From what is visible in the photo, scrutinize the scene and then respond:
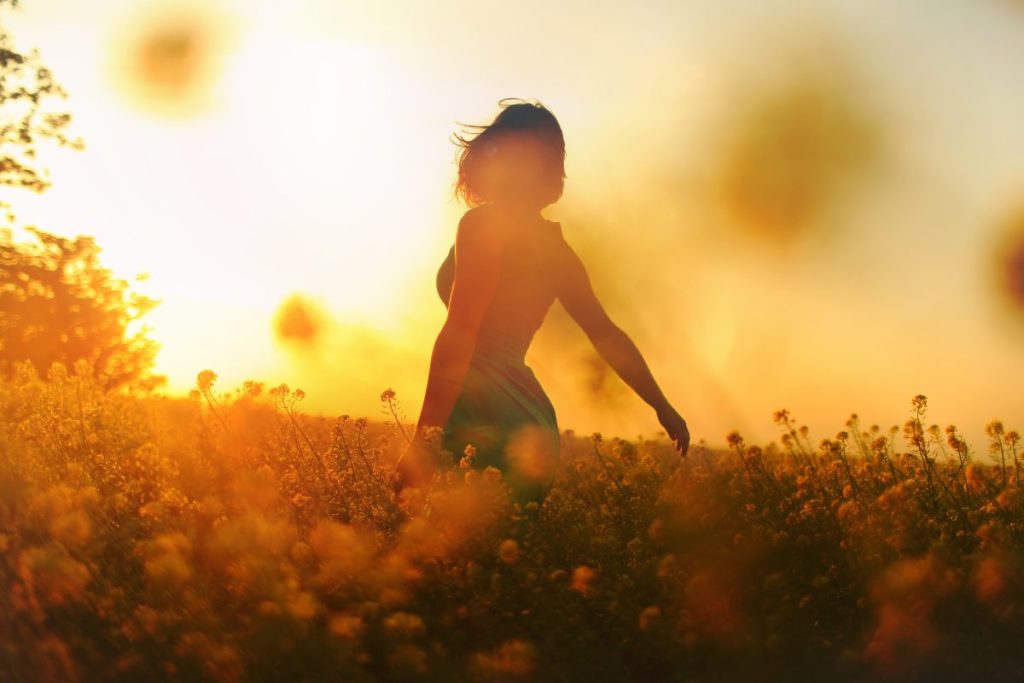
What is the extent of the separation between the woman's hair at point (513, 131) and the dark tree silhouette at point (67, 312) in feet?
47.5

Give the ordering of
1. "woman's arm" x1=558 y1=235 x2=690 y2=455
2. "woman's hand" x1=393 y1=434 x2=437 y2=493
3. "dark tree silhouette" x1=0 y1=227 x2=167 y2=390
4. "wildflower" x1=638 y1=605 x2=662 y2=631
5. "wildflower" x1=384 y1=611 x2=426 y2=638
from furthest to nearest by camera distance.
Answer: "dark tree silhouette" x1=0 y1=227 x2=167 y2=390
"woman's arm" x1=558 y1=235 x2=690 y2=455
"woman's hand" x1=393 y1=434 x2=437 y2=493
"wildflower" x1=638 y1=605 x2=662 y2=631
"wildflower" x1=384 y1=611 x2=426 y2=638

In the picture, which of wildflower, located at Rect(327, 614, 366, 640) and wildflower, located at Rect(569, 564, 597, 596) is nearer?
wildflower, located at Rect(327, 614, 366, 640)

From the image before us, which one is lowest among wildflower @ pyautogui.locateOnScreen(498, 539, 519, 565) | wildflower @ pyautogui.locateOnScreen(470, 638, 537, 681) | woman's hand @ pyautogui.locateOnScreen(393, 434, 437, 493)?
wildflower @ pyautogui.locateOnScreen(470, 638, 537, 681)

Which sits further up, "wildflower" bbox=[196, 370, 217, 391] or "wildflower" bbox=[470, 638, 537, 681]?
"wildflower" bbox=[196, 370, 217, 391]

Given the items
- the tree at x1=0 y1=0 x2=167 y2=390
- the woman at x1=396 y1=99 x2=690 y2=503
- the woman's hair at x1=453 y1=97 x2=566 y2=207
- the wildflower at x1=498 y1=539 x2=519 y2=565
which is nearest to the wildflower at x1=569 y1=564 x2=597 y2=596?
the wildflower at x1=498 y1=539 x2=519 y2=565

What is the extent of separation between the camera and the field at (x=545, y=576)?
10.2 ft

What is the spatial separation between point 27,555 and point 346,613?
4.28 ft

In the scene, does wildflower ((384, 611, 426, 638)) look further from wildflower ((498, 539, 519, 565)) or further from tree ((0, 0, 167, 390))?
tree ((0, 0, 167, 390))

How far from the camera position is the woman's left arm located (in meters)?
3.95

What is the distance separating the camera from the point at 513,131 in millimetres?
4199

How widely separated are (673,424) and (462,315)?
1.22 meters

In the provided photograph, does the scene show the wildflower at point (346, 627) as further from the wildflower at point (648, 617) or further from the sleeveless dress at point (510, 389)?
the sleeveless dress at point (510, 389)

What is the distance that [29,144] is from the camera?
50.2 ft

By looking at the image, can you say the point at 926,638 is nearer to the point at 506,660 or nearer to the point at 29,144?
the point at 506,660
